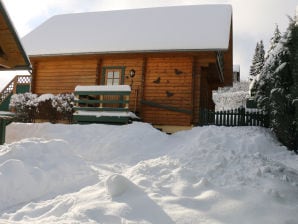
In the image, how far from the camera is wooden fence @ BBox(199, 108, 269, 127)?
12.8 meters

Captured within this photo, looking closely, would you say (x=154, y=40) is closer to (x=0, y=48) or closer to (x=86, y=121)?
(x=86, y=121)

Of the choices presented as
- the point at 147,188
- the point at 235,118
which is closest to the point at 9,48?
the point at 147,188

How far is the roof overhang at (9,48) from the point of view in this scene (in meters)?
8.01

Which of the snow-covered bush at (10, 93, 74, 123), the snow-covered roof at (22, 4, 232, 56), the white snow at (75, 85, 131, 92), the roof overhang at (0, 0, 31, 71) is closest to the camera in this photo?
the roof overhang at (0, 0, 31, 71)

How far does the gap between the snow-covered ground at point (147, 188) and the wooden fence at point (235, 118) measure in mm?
3177

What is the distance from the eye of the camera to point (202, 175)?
6141 mm

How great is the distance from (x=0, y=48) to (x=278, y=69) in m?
8.67

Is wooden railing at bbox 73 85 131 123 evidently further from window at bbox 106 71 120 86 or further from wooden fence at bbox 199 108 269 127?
wooden fence at bbox 199 108 269 127

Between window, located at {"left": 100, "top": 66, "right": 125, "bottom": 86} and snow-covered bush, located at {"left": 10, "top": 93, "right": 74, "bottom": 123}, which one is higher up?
window, located at {"left": 100, "top": 66, "right": 125, "bottom": 86}

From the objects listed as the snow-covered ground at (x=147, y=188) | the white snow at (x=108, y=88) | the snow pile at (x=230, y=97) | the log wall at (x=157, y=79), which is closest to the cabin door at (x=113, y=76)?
the log wall at (x=157, y=79)

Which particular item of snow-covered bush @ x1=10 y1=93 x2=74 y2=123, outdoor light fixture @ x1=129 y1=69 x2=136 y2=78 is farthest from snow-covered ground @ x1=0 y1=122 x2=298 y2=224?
outdoor light fixture @ x1=129 y1=69 x2=136 y2=78

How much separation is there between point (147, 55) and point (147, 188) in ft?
34.4

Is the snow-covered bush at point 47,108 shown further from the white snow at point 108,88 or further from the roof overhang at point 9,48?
the roof overhang at point 9,48

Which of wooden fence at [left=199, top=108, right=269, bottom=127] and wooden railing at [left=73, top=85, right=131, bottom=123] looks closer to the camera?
wooden fence at [left=199, top=108, right=269, bottom=127]
